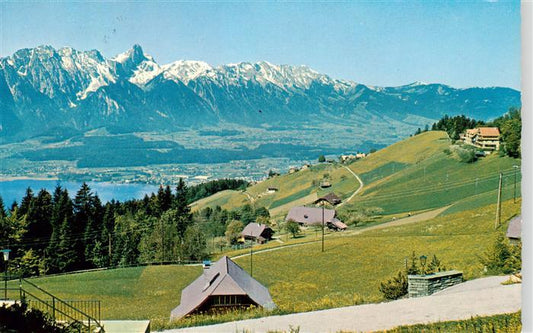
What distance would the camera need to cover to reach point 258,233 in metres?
27.2

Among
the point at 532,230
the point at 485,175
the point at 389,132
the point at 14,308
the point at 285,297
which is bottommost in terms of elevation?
the point at 285,297

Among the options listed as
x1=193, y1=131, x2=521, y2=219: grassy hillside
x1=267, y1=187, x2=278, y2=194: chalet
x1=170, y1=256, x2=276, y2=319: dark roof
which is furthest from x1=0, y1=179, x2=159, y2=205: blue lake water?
A: x1=267, y1=187, x2=278, y2=194: chalet

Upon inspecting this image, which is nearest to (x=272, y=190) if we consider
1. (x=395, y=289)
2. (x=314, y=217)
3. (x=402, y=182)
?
(x=402, y=182)

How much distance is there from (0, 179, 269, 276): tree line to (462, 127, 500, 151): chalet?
17017mm

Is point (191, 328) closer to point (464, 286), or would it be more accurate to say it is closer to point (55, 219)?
point (464, 286)

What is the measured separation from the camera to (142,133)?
41.1 m

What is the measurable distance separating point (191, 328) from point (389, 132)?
271 feet

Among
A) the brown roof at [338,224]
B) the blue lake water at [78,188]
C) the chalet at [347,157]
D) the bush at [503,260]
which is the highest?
the chalet at [347,157]

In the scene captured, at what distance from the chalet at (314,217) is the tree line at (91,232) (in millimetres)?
13771

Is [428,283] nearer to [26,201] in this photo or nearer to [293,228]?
[26,201]

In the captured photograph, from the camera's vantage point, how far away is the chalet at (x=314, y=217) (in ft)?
106

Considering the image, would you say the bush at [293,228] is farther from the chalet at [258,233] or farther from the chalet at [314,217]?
the chalet at [314,217]

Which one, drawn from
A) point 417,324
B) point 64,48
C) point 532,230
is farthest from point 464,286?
point 64,48

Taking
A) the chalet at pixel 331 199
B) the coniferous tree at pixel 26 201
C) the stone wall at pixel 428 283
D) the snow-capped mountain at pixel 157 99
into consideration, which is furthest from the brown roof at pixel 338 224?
the stone wall at pixel 428 283
